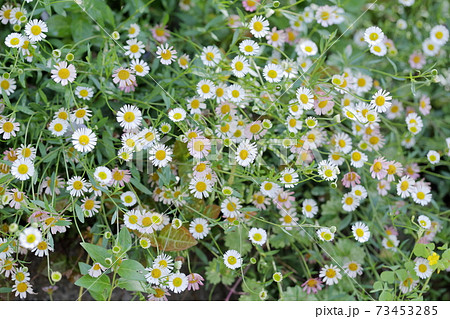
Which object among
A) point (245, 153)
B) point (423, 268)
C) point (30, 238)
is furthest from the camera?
point (423, 268)

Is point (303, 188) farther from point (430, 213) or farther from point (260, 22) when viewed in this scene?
point (260, 22)

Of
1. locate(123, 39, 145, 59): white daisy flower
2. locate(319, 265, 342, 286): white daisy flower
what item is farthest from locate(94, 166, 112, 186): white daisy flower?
locate(319, 265, 342, 286): white daisy flower

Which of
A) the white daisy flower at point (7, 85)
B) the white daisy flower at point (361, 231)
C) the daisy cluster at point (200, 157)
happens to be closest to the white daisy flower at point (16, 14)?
the daisy cluster at point (200, 157)

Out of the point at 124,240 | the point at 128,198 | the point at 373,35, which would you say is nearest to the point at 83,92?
the point at 128,198

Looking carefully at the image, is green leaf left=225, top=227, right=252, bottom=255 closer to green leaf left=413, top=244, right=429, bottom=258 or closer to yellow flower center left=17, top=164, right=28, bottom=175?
green leaf left=413, top=244, right=429, bottom=258

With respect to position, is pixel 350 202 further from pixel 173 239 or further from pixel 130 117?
pixel 130 117
